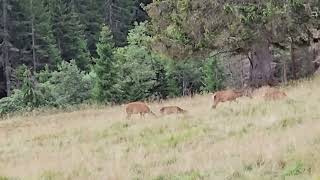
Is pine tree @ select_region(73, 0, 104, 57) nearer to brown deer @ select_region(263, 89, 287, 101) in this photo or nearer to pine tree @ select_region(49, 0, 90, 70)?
pine tree @ select_region(49, 0, 90, 70)

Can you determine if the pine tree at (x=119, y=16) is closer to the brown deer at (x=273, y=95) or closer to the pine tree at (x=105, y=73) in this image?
the pine tree at (x=105, y=73)

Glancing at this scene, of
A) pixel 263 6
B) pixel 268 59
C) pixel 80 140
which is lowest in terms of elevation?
pixel 80 140

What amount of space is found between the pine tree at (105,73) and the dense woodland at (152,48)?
50mm

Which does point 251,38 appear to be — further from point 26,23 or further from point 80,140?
point 26,23

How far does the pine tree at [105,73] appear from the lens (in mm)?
28891

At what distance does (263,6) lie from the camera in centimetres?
1945

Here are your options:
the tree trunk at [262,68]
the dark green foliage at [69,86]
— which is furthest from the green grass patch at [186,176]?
the dark green foliage at [69,86]

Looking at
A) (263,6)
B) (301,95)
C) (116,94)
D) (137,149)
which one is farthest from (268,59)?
(137,149)

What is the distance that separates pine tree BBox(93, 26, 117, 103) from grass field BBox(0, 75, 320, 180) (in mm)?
13005

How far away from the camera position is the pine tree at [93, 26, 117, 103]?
94.8 ft

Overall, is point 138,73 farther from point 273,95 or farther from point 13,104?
point 273,95

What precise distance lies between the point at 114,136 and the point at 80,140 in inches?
33.9

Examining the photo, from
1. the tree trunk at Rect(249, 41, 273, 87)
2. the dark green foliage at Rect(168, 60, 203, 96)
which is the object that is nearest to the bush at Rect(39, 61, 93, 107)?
the dark green foliage at Rect(168, 60, 203, 96)

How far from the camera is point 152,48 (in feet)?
73.0
